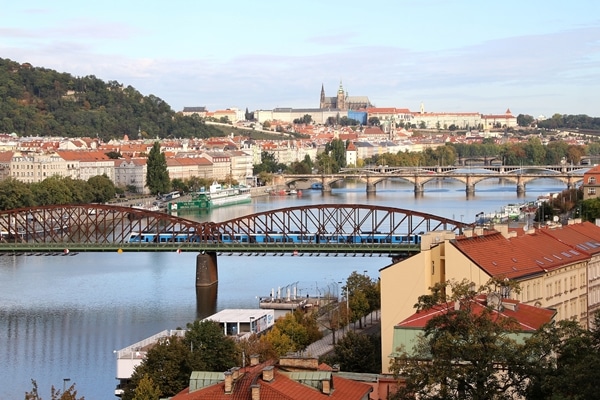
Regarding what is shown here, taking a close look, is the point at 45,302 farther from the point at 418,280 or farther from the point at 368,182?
the point at 368,182

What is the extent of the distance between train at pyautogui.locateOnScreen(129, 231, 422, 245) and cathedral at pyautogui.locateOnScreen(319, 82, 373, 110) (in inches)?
5249

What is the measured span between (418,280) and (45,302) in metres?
13.4

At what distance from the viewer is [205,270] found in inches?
1188

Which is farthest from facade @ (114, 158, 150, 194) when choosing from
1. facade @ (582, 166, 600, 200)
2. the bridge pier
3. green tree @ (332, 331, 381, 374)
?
green tree @ (332, 331, 381, 374)

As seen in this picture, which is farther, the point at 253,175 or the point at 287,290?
the point at 253,175

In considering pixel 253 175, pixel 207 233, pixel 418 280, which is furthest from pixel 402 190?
pixel 418 280

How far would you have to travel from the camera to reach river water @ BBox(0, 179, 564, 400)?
806 inches

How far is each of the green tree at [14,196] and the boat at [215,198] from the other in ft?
28.3

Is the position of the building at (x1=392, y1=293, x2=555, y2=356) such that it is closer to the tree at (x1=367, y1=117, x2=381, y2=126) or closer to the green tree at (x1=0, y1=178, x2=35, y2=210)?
the green tree at (x1=0, y1=178, x2=35, y2=210)

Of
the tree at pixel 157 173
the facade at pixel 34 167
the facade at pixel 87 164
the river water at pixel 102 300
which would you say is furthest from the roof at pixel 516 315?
the facade at pixel 87 164

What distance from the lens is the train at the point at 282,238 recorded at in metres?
31.6

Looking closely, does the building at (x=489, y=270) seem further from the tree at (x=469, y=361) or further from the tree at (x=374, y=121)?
the tree at (x=374, y=121)

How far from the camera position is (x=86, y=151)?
72438 mm

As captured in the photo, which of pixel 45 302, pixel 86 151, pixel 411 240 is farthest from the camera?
pixel 86 151
